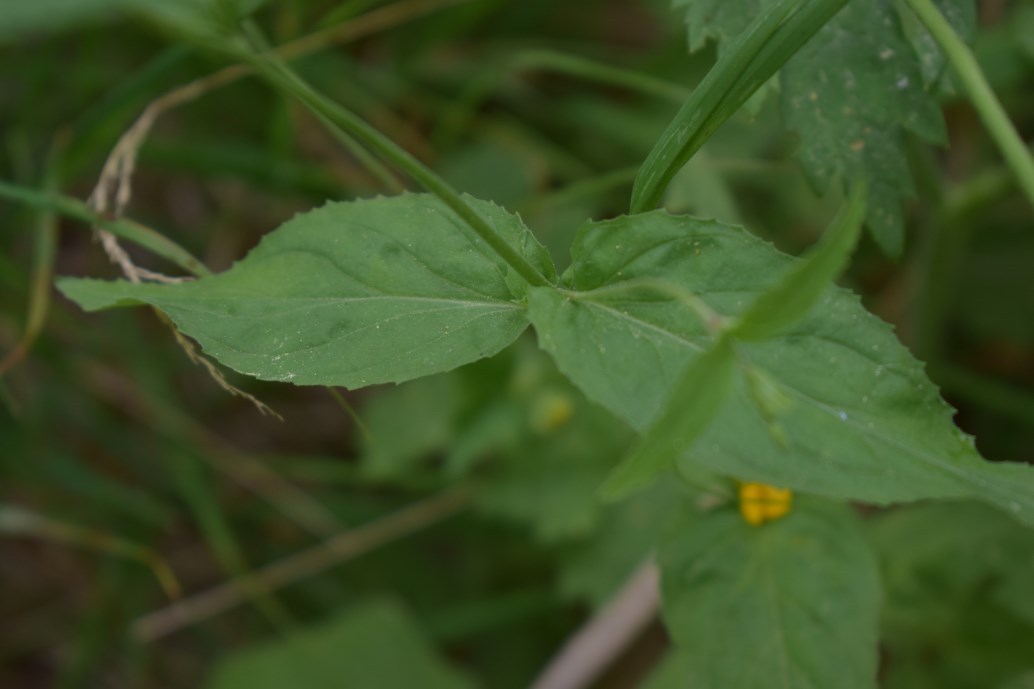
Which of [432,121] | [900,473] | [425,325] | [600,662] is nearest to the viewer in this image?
[900,473]

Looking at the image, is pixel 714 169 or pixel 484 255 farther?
pixel 714 169

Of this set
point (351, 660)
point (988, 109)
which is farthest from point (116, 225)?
point (351, 660)

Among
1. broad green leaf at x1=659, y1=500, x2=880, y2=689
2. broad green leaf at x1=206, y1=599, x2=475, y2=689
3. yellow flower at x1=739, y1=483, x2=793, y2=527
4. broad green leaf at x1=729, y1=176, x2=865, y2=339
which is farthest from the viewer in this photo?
broad green leaf at x1=206, y1=599, x2=475, y2=689

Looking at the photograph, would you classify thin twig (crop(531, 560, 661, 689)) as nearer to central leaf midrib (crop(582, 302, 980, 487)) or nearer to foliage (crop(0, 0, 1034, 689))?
foliage (crop(0, 0, 1034, 689))

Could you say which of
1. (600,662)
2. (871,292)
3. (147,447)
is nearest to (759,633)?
(600,662)

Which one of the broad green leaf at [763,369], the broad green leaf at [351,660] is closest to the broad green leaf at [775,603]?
the broad green leaf at [763,369]

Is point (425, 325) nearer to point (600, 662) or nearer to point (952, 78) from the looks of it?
point (952, 78)

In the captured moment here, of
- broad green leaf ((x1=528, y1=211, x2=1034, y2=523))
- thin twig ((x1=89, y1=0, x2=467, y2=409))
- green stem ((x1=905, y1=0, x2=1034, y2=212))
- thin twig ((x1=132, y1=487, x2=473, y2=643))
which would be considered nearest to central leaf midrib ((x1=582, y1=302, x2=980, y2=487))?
broad green leaf ((x1=528, y1=211, x2=1034, y2=523))
